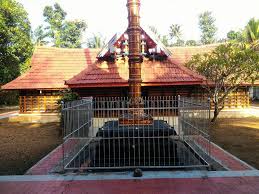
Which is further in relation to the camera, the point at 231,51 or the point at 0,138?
the point at 231,51

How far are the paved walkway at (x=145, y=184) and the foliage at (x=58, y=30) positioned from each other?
3675cm

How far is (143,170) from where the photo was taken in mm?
7246

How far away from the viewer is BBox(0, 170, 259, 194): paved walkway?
230 inches

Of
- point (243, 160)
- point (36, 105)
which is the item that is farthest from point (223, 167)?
point (36, 105)

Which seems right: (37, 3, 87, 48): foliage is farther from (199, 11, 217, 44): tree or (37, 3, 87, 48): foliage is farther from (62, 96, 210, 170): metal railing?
(62, 96, 210, 170): metal railing

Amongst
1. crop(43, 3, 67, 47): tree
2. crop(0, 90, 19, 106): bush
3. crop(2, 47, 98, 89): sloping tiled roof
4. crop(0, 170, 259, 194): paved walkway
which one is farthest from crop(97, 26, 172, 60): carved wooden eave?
crop(43, 3, 67, 47): tree

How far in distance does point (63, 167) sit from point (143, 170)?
196 centimetres

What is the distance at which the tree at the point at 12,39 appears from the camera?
855 inches

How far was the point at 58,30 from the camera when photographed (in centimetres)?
4322

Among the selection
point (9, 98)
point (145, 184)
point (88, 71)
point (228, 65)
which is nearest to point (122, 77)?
point (88, 71)

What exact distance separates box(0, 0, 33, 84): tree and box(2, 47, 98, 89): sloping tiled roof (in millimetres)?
2234

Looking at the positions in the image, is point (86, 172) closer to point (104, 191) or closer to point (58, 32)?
point (104, 191)

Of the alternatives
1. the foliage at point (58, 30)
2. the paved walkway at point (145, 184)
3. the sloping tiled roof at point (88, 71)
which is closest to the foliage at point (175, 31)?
the foliage at point (58, 30)

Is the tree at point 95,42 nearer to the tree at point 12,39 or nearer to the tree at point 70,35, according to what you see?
the tree at point 70,35
